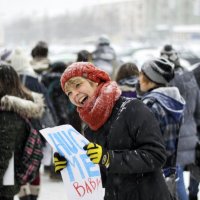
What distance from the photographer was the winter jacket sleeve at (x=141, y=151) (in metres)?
2.60

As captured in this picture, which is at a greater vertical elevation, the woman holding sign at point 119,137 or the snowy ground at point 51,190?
the woman holding sign at point 119,137

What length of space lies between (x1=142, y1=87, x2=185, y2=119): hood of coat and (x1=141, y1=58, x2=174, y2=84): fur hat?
0.15 meters

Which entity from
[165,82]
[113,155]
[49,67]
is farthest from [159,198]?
[49,67]

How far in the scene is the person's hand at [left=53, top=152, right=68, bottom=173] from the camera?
2.94m

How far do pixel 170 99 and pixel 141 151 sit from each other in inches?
67.1

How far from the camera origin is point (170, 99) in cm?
426

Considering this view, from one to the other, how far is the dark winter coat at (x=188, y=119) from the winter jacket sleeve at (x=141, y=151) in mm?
2415

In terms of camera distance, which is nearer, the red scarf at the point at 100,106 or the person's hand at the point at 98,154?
the person's hand at the point at 98,154

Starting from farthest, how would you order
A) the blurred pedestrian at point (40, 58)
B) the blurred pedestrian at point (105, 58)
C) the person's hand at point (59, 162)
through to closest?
the blurred pedestrian at point (105, 58)
the blurred pedestrian at point (40, 58)
the person's hand at point (59, 162)

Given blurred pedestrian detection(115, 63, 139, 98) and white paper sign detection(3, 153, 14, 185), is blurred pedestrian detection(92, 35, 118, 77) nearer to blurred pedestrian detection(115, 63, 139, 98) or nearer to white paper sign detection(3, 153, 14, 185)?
blurred pedestrian detection(115, 63, 139, 98)

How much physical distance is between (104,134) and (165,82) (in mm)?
1772

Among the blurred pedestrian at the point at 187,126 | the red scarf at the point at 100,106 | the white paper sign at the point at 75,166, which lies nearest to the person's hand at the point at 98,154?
the red scarf at the point at 100,106

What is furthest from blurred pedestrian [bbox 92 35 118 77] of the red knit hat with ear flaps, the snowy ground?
the red knit hat with ear flaps

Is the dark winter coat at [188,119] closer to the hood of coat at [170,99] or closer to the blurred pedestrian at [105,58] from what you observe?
the hood of coat at [170,99]
